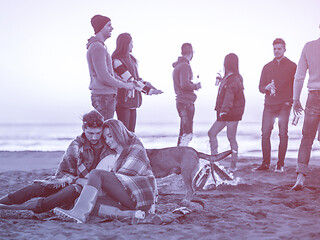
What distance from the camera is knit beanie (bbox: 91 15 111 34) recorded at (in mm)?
4785

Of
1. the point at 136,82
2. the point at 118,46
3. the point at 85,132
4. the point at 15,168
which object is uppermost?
the point at 118,46

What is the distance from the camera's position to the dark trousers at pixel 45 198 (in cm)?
368

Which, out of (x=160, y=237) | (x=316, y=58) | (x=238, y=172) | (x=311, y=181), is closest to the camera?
(x=160, y=237)

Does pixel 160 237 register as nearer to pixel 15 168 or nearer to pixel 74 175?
pixel 74 175

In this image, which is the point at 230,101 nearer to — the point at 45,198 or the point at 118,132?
the point at 118,132

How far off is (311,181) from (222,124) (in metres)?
1.59

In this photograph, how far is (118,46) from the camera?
5.22 meters

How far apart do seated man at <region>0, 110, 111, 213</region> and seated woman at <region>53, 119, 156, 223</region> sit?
0.33 ft

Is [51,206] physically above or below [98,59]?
below

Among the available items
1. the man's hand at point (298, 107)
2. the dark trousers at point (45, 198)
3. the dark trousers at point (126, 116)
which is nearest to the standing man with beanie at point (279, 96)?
the man's hand at point (298, 107)

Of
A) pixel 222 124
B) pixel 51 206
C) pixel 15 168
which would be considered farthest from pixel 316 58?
pixel 15 168

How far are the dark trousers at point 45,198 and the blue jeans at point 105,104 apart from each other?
4.05 feet

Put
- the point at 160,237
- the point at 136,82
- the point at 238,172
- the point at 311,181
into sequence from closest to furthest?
the point at 160,237, the point at 136,82, the point at 311,181, the point at 238,172

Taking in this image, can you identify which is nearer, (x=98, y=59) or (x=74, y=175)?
(x=74, y=175)
